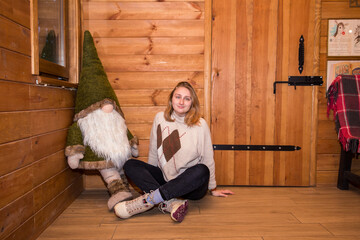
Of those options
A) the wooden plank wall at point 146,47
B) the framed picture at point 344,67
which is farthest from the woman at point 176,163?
the framed picture at point 344,67

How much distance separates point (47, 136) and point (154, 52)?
106 centimetres

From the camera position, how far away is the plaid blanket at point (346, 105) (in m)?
1.96

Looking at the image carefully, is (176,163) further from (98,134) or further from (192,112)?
(98,134)

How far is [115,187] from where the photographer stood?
180 cm

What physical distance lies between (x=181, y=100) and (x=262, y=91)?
83 cm

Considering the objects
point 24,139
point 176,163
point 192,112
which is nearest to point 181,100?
point 192,112

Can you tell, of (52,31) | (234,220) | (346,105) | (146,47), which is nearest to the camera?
(234,220)

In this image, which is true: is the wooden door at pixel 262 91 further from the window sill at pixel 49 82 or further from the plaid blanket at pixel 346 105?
the window sill at pixel 49 82

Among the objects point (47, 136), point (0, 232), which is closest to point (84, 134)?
point (47, 136)

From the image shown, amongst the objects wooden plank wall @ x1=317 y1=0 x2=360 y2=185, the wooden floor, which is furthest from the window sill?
wooden plank wall @ x1=317 y1=0 x2=360 y2=185

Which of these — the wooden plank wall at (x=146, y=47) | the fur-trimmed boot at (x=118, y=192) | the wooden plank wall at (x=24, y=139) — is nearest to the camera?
the wooden plank wall at (x=24, y=139)

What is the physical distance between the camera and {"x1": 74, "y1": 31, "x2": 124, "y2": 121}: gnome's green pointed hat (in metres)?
1.76

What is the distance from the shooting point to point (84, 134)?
5.79ft

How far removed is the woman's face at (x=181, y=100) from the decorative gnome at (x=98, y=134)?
1.37 ft
